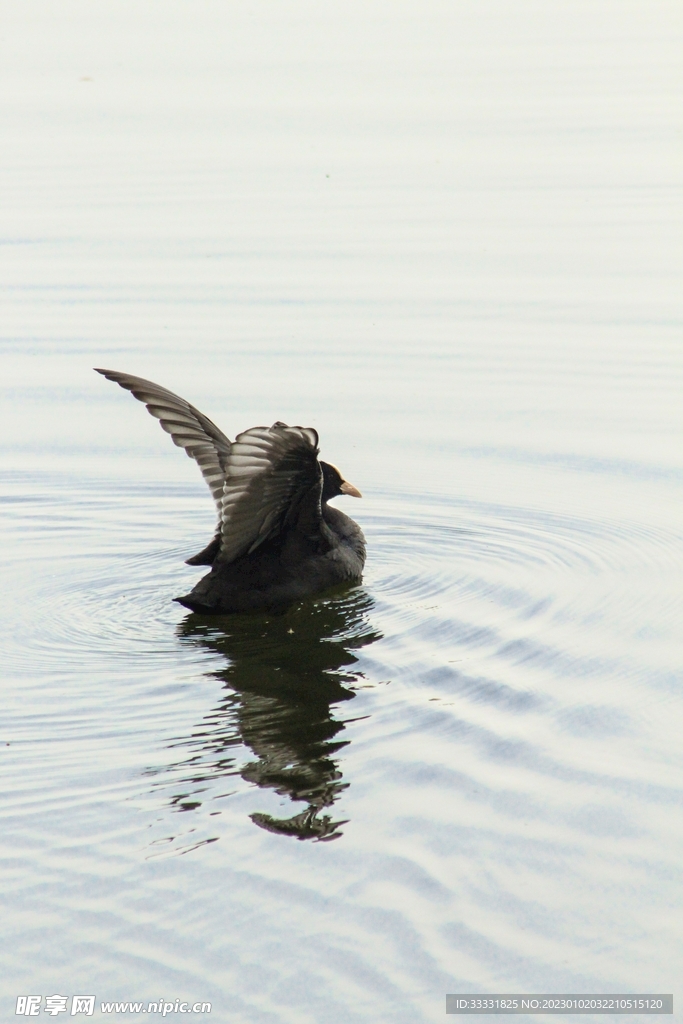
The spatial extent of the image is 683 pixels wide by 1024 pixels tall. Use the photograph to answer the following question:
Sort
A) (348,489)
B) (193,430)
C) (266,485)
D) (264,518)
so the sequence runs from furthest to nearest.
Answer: (348,489) → (193,430) → (264,518) → (266,485)

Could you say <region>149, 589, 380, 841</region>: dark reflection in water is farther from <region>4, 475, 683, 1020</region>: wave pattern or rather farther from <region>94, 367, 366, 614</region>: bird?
<region>94, 367, 366, 614</region>: bird

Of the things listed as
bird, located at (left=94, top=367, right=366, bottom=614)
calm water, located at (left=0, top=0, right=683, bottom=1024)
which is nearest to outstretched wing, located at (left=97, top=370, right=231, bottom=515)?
bird, located at (left=94, top=367, right=366, bottom=614)

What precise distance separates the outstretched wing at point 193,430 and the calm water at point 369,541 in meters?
0.58

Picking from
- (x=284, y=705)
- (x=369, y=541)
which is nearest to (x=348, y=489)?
(x=369, y=541)

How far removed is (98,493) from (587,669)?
378 centimetres

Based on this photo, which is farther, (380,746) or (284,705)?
(284,705)

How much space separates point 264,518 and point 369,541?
160cm

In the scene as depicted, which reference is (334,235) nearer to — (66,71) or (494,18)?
(66,71)

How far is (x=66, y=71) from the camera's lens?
20.9 m

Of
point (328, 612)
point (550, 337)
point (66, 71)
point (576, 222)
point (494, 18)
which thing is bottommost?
point (328, 612)

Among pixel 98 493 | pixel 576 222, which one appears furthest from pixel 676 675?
pixel 576 222

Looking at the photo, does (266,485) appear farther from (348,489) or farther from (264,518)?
(348,489)

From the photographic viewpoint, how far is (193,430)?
8.09m

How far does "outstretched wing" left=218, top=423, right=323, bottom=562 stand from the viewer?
648 cm
